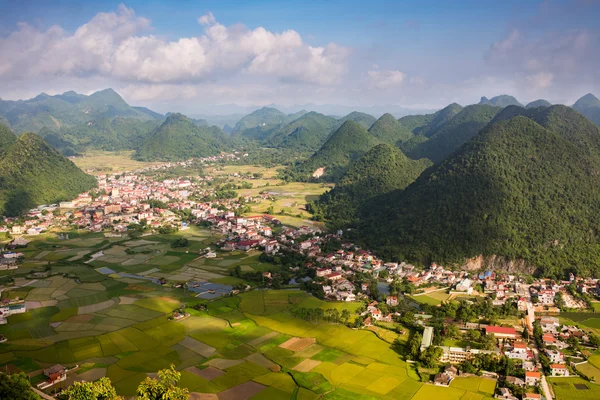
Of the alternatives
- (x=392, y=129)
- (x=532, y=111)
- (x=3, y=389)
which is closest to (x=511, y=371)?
(x=3, y=389)

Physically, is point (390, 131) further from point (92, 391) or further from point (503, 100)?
point (92, 391)

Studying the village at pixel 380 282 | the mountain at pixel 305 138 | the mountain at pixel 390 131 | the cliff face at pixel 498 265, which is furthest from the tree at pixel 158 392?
the mountain at pixel 305 138

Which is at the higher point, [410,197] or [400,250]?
[410,197]

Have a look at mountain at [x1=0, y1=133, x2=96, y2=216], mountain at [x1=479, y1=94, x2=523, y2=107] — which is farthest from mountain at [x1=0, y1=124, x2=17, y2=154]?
mountain at [x1=479, y1=94, x2=523, y2=107]

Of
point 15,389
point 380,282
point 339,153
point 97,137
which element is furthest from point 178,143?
point 15,389

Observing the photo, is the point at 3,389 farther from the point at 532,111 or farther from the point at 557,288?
the point at 532,111

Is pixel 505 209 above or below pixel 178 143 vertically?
A: below

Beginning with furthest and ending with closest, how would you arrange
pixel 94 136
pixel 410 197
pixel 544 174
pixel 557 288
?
pixel 94 136
pixel 410 197
pixel 544 174
pixel 557 288

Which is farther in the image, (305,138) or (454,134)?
(305,138)

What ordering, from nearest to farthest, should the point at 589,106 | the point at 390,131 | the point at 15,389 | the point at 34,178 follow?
the point at 15,389 → the point at 34,178 → the point at 390,131 → the point at 589,106
